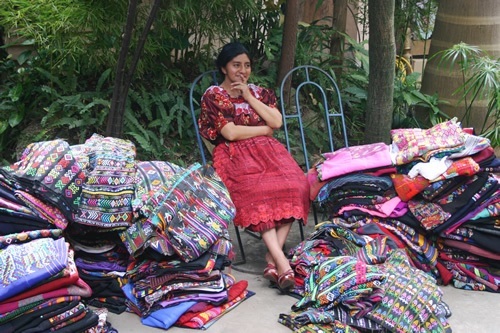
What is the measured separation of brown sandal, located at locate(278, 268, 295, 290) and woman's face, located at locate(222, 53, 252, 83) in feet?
4.55

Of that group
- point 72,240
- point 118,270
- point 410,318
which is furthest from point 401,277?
point 72,240

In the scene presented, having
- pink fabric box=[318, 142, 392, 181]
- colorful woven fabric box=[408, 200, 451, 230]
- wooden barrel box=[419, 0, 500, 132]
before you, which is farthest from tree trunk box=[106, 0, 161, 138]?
wooden barrel box=[419, 0, 500, 132]

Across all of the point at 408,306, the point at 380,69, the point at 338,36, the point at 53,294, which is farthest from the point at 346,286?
the point at 338,36

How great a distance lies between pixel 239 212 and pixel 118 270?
0.84m

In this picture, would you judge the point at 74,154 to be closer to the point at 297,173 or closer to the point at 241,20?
the point at 297,173

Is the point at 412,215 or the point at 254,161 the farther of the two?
the point at 254,161

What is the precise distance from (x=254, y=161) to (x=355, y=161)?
25.8 inches

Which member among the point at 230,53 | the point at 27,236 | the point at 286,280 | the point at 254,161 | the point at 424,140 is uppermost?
the point at 230,53

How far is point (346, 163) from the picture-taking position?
3.89m

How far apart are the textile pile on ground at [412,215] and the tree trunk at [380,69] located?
85cm

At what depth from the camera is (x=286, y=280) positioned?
11.7ft

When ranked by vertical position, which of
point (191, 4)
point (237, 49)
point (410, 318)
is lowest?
point (410, 318)

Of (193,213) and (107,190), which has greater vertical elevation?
(107,190)

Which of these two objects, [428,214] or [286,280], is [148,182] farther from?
[428,214]
